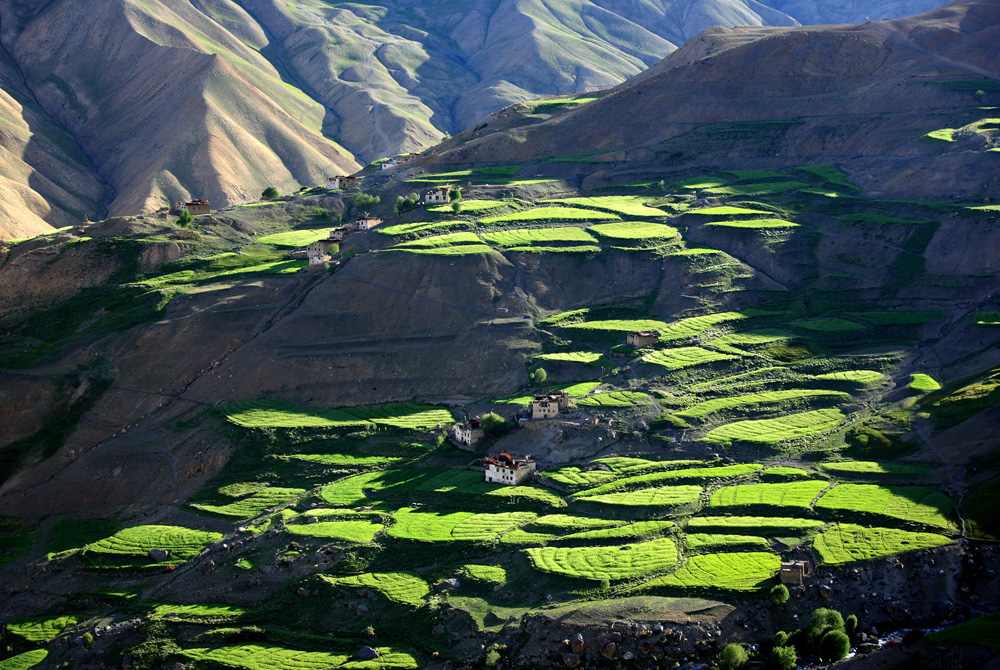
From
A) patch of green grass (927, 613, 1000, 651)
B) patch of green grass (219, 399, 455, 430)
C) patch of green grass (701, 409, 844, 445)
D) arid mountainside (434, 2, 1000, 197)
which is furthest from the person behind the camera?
arid mountainside (434, 2, 1000, 197)

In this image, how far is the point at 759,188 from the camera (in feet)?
382

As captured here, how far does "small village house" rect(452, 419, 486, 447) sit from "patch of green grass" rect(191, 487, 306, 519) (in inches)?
499

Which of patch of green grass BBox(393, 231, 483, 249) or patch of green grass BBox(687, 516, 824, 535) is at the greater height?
patch of green grass BBox(393, 231, 483, 249)

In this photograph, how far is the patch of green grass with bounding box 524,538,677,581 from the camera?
56156 millimetres

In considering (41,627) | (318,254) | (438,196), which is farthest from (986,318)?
(41,627)

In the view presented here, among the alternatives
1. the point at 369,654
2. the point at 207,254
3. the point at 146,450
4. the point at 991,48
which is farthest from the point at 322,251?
the point at 991,48

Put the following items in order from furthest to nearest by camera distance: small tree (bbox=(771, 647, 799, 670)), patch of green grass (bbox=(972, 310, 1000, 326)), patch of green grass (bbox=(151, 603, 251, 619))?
1. patch of green grass (bbox=(972, 310, 1000, 326))
2. patch of green grass (bbox=(151, 603, 251, 619))
3. small tree (bbox=(771, 647, 799, 670))

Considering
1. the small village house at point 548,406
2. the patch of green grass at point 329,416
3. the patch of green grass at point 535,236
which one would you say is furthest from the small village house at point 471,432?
the patch of green grass at point 535,236

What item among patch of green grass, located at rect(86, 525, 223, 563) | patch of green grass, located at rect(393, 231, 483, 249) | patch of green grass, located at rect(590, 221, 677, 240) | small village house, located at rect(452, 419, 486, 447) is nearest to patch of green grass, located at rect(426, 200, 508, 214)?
patch of green grass, located at rect(393, 231, 483, 249)

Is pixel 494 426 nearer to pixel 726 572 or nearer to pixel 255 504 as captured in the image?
pixel 255 504

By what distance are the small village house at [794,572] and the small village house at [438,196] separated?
221 ft

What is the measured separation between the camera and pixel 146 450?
77688mm

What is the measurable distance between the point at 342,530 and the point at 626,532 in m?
18.5

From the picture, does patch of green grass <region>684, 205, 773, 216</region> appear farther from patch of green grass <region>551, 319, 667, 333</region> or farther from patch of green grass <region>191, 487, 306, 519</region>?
patch of green grass <region>191, 487, 306, 519</region>
